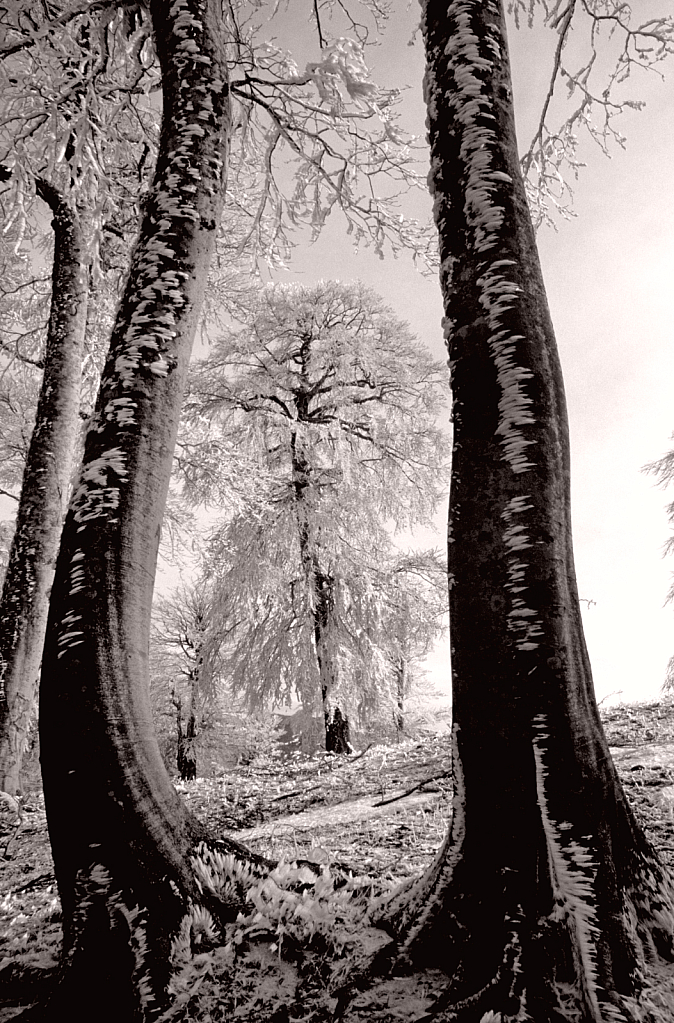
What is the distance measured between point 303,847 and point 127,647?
2687 mm

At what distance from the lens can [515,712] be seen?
2025 millimetres

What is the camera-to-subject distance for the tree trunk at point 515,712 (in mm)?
1797

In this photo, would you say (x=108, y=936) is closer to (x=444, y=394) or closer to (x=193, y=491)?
(x=193, y=491)

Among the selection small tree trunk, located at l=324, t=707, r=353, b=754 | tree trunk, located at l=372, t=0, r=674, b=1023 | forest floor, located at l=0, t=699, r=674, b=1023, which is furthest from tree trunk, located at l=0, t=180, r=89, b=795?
small tree trunk, located at l=324, t=707, r=353, b=754

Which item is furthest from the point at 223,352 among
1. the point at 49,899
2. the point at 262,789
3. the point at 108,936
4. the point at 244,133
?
the point at 108,936

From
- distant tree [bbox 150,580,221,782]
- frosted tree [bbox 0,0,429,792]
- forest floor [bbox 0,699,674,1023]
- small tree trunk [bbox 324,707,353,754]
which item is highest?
frosted tree [bbox 0,0,429,792]

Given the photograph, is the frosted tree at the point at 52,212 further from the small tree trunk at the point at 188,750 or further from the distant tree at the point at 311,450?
the small tree trunk at the point at 188,750

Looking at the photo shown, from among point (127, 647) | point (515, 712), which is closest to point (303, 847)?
point (127, 647)

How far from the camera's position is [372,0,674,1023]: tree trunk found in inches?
70.7

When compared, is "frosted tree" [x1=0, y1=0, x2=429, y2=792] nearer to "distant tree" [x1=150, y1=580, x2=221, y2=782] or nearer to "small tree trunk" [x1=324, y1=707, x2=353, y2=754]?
"small tree trunk" [x1=324, y1=707, x2=353, y2=754]

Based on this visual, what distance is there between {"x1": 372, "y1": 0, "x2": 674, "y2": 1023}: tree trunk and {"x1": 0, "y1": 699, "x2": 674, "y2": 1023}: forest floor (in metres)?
0.38

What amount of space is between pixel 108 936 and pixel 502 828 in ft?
4.72

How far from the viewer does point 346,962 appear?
6.84 feet

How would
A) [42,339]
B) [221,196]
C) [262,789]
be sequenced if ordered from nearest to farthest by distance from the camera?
[221,196]
[262,789]
[42,339]
